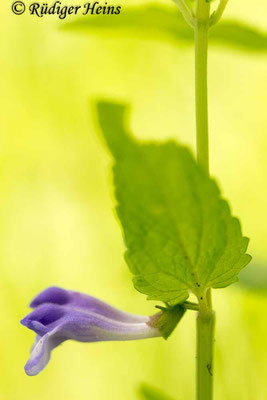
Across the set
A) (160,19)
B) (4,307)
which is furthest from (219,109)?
(160,19)

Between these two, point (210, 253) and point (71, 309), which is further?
point (71, 309)

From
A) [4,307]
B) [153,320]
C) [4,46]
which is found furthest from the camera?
[4,46]

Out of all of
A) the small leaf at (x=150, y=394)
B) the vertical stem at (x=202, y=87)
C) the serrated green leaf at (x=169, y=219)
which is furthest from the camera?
the small leaf at (x=150, y=394)

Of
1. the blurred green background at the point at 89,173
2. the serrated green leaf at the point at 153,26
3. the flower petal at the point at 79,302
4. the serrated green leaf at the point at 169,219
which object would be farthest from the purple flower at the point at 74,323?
the blurred green background at the point at 89,173

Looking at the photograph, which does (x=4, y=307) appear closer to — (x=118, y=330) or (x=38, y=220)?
(x=38, y=220)

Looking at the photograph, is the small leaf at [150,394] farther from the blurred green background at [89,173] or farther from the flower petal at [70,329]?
the blurred green background at [89,173]

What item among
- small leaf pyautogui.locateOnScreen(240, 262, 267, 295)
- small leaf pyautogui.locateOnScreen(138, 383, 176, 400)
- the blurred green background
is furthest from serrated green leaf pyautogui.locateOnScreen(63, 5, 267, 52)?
the blurred green background

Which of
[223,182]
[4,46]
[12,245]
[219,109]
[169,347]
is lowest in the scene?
[169,347]
